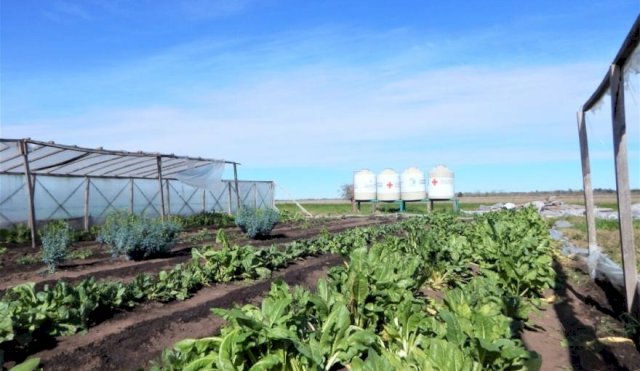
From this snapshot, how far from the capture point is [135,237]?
9586 millimetres

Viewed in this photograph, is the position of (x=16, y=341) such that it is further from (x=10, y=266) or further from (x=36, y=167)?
(x=36, y=167)

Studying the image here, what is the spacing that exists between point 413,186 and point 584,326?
85.0ft

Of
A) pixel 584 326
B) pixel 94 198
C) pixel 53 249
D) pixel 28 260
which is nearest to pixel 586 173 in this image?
pixel 584 326

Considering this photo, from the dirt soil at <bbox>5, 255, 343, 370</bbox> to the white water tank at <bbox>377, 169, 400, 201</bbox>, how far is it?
2524cm

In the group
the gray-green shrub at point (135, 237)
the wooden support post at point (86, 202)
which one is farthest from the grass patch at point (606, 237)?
the wooden support post at point (86, 202)

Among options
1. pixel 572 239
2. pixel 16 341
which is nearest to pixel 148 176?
pixel 572 239

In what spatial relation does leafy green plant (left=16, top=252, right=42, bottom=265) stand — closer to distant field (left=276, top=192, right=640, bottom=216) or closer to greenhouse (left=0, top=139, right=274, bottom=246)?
greenhouse (left=0, top=139, right=274, bottom=246)

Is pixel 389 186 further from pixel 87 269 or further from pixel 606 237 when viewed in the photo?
pixel 87 269

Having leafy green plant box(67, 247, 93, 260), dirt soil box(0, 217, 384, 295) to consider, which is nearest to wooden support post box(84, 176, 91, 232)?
dirt soil box(0, 217, 384, 295)

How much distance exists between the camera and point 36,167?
15930 millimetres

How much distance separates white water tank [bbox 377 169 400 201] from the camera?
31.7 meters

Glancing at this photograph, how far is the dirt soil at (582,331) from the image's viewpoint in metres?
4.41

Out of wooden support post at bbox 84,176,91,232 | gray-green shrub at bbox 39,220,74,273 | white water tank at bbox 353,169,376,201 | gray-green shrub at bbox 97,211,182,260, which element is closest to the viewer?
gray-green shrub at bbox 39,220,74,273

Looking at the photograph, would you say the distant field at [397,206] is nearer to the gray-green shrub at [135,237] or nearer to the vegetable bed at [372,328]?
the gray-green shrub at [135,237]
